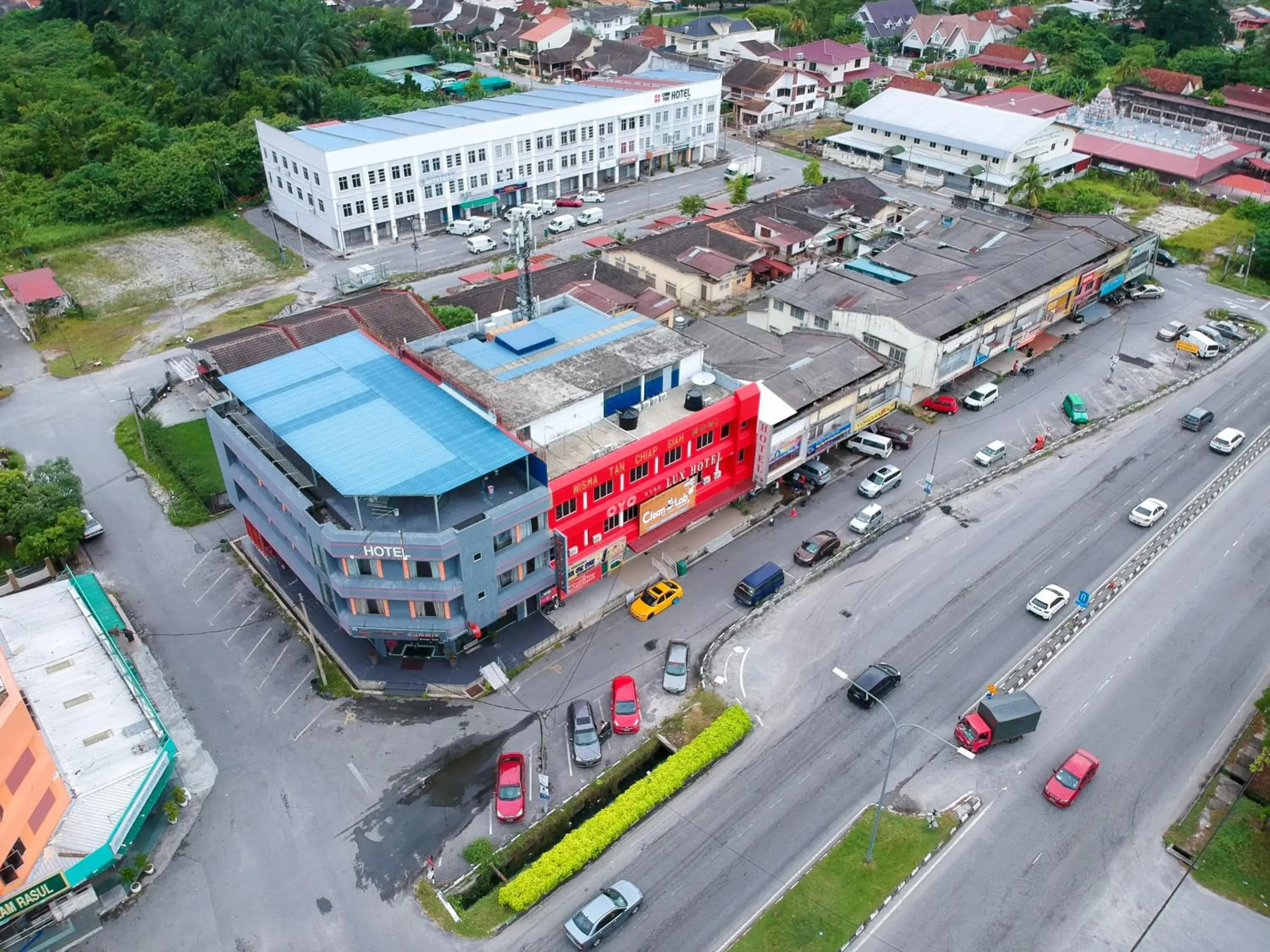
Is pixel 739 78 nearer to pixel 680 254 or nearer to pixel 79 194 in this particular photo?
pixel 680 254

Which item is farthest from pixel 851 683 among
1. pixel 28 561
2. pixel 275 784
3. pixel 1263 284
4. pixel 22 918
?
pixel 1263 284

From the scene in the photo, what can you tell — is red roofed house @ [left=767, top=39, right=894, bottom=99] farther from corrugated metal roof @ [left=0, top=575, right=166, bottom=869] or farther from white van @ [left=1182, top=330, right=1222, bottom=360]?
corrugated metal roof @ [left=0, top=575, right=166, bottom=869]

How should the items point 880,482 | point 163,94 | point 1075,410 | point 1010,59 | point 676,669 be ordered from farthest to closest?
point 1010,59, point 163,94, point 1075,410, point 880,482, point 676,669

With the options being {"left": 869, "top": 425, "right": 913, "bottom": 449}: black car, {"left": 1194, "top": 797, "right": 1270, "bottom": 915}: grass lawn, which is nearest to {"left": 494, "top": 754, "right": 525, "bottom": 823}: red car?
{"left": 1194, "top": 797, "right": 1270, "bottom": 915}: grass lawn

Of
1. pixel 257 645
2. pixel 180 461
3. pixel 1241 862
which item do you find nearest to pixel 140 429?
pixel 180 461

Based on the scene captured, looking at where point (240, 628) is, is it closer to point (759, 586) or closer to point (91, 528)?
point (91, 528)

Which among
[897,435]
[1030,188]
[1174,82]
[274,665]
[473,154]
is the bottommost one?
[274,665]
